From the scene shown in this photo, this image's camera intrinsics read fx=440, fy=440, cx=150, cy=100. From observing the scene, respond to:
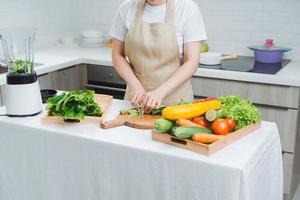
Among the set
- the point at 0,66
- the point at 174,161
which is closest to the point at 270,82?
the point at 174,161

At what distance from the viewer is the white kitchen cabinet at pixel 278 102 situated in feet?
8.38

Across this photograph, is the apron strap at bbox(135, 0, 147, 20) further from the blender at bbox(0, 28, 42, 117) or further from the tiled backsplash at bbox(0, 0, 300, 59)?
the tiled backsplash at bbox(0, 0, 300, 59)

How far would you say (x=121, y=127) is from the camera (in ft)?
5.39

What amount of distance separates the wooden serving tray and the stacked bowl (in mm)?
2235

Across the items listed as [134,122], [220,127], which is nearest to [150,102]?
[134,122]

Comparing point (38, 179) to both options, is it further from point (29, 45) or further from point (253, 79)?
point (253, 79)

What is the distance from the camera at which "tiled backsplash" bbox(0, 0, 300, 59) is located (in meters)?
3.06

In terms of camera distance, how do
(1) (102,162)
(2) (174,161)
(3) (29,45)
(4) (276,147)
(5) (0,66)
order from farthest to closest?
(5) (0,66), (3) (29,45), (4) (276,147), (1) (102,162), (2) (174,161)

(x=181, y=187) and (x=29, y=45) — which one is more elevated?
(x=29, y=45)

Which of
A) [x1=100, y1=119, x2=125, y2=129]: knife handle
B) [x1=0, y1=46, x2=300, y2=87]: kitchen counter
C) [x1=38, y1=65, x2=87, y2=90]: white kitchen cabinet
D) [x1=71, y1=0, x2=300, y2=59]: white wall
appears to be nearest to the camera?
[x1=100, y1=119, x2=125, y2=129]: knife handle

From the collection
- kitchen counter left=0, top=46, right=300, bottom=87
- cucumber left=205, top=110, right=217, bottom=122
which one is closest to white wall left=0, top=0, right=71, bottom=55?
kitchen counter left=0, top=46, right=300, bottom=87

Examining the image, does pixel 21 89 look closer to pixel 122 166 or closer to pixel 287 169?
pixel 122 166

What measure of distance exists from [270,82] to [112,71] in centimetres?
109

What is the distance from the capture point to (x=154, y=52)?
85.9 inches
